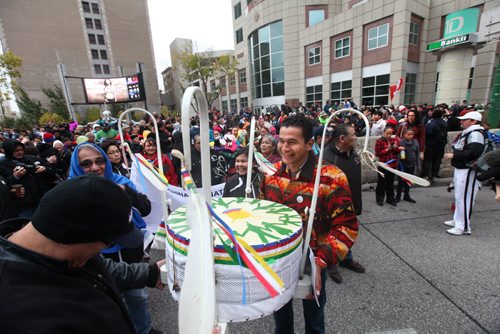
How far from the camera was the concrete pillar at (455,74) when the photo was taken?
14.1 meters

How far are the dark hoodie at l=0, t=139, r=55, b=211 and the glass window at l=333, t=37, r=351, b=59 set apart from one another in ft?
79.0

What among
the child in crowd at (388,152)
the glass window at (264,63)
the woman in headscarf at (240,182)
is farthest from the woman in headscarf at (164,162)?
the glass window at (264,63)

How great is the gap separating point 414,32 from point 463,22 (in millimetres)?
5556

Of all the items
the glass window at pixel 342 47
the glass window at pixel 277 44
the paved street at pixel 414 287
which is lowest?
the paved street at pixel 414 287

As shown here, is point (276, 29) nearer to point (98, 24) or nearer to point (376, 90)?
point (376, 90)

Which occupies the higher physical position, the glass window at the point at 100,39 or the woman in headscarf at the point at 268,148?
the glass window at the point at 100,39

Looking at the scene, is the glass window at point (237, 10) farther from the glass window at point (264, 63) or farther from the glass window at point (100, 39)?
the glass window at point (100, 39)

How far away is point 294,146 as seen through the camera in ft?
5.32

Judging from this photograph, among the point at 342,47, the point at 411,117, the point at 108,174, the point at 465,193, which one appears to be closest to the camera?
the point at 108,174

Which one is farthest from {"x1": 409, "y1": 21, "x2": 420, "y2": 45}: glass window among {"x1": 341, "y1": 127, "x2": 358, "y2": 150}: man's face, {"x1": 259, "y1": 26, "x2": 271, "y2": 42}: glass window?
{"x1": 341, "y1": 127, "x2": 358, "y2": 150}: man's face

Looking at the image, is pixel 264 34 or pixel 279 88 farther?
pixel 279 88

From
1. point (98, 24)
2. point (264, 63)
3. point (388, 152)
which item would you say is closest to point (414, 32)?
point (264, 63)

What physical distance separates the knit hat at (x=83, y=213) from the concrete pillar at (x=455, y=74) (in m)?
19.3

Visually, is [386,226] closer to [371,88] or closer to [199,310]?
[199,310]
